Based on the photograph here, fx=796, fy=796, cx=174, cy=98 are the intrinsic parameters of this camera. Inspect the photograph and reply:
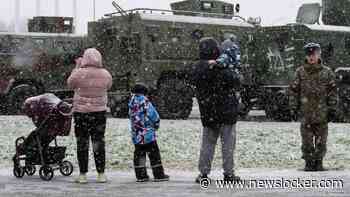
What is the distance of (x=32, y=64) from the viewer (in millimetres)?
20812

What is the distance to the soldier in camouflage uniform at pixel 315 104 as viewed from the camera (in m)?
9.66

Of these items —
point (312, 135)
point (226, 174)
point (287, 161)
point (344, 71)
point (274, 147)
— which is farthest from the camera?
point (344, 71)

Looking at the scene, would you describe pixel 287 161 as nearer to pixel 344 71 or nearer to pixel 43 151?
pixel 43 151

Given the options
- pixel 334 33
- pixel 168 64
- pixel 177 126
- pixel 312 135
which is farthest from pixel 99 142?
pixel 334 33

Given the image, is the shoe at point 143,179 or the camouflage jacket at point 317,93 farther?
the camouflage jacket at point 317,93

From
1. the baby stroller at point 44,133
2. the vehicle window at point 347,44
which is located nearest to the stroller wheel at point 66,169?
the baby stroller at point 44,133

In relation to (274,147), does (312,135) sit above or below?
above

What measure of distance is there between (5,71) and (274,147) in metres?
10.0

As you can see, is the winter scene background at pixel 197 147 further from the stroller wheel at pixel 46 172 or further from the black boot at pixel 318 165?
the stroller wheel at pixel 46 172

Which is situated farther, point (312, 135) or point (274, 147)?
point (274, 147)

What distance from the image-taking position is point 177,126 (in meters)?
16.8

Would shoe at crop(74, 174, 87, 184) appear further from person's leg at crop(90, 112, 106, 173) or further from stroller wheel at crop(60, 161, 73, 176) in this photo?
stroller wheel at crop(60, 161, 73, 176)

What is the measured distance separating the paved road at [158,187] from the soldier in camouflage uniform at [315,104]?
→ 31 centimetres

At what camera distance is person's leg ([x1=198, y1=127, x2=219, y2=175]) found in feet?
28.0
